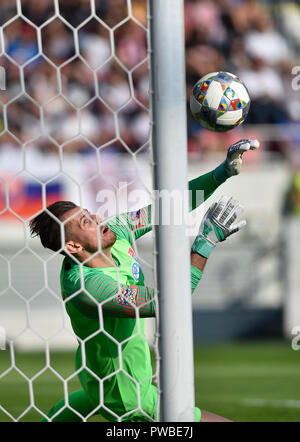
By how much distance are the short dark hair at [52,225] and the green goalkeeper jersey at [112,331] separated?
0.10m

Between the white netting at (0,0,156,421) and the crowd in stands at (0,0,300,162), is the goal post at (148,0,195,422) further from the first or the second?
the crowd in stands at (0,0,300,162)

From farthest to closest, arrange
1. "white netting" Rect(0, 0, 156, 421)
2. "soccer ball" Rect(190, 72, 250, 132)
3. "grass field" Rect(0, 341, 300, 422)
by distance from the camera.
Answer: "white netting" Rect(0, 0, 156, 421)
"grass field" Rect(0, 341, 300, 422)
"soccer ball" Rect(190, 72, 250, 132)

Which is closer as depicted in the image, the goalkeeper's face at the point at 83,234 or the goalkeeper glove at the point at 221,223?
the goalkeeper glove at the point at 221,223

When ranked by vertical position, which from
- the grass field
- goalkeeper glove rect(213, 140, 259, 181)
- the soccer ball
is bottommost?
→ the grass field

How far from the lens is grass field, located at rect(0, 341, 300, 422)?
6.35 meters

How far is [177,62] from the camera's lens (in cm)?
295

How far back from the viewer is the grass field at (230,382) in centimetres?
635

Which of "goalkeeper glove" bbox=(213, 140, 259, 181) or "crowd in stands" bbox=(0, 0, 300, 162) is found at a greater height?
"crowd in stands" bbox=(0, 0, 300, 162)

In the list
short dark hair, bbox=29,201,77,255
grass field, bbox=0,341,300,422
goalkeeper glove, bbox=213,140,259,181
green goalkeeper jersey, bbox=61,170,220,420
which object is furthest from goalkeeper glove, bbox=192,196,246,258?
grass field, bbox=0,341,300,422


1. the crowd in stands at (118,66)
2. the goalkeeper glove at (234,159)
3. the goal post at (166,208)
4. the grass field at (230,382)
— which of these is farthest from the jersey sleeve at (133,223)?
the crowd in stands at (118,66)

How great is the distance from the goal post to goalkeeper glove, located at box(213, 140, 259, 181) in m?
0.51

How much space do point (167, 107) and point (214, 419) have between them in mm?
1424

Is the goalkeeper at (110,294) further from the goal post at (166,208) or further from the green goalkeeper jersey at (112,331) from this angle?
the goal post at (166,208)

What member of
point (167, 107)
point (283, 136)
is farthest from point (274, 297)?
point (167, 107)
